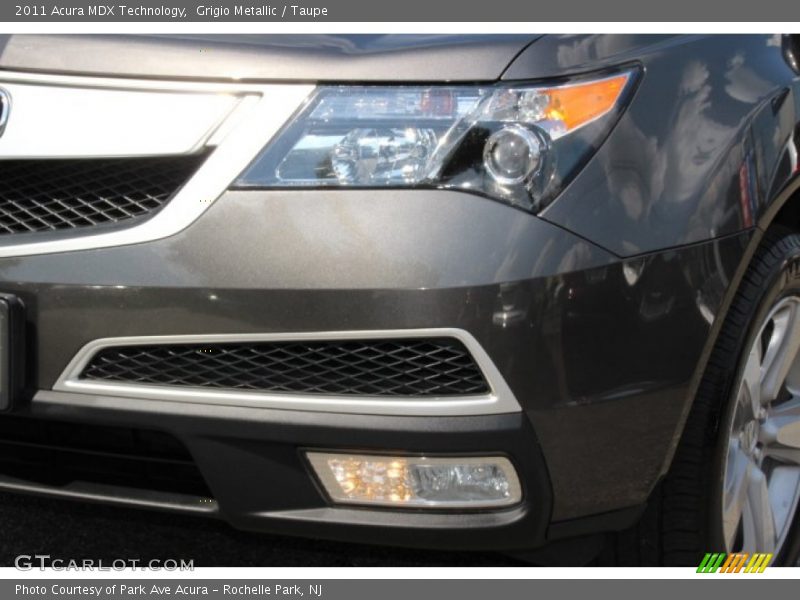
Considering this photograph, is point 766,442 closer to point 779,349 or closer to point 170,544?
point 779,349

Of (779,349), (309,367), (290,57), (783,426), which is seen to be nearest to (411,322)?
(309,367)

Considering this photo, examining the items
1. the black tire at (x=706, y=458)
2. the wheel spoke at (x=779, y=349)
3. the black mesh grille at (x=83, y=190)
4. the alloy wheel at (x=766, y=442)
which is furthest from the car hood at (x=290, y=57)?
the wheel spoke at (x=779, y=349)

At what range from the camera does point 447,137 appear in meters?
2.15

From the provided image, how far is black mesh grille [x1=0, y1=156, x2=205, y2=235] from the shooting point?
87.8 inches

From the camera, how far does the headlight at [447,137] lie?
2115 millimetres

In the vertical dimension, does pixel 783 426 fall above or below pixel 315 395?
below

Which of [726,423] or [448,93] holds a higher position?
[448,93]

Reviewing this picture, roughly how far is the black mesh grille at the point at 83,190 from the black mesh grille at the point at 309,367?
0.26 m

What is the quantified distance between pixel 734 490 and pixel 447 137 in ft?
3.49

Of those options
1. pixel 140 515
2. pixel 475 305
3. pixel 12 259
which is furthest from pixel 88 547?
pixel 475 305

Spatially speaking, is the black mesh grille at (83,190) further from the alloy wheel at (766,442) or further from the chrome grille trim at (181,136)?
the alloy wheel at (766,442)

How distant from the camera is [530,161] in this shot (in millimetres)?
2113

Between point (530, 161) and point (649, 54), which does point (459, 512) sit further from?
point (649, 54)

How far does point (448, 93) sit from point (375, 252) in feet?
1.05
